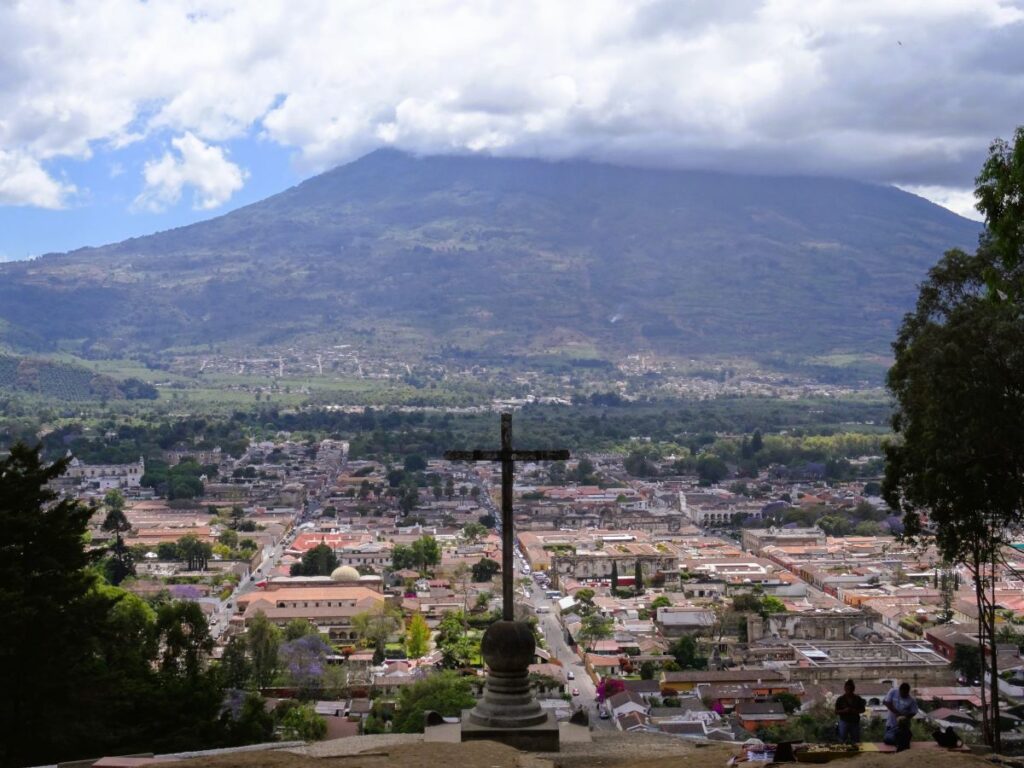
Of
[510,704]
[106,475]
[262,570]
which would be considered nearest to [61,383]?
[106,475]

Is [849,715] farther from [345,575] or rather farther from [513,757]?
[345,575]

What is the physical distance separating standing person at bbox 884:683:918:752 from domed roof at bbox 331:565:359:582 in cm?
3189

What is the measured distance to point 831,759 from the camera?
685cm

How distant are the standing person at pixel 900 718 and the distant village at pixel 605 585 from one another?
378cm

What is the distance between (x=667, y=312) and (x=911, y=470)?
158393mm

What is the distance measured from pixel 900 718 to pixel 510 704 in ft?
7.95

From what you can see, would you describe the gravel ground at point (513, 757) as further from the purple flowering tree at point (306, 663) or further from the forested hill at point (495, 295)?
the forested hill at point (495, 295)

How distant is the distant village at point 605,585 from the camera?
84.7 feet

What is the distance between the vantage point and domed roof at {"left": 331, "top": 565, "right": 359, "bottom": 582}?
→ 3910 centimetres

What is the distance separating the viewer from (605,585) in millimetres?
41656

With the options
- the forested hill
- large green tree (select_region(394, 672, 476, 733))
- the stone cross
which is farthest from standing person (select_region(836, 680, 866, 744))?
the forested hill

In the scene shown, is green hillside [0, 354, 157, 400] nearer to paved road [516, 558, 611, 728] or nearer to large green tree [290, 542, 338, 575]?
large green tree [290, 542, 338, 575]

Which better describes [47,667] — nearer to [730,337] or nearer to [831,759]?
[831,759]

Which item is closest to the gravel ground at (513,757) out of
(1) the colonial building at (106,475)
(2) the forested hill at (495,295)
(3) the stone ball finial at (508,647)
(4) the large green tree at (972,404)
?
(3) the stone ball finial at (508,647)
